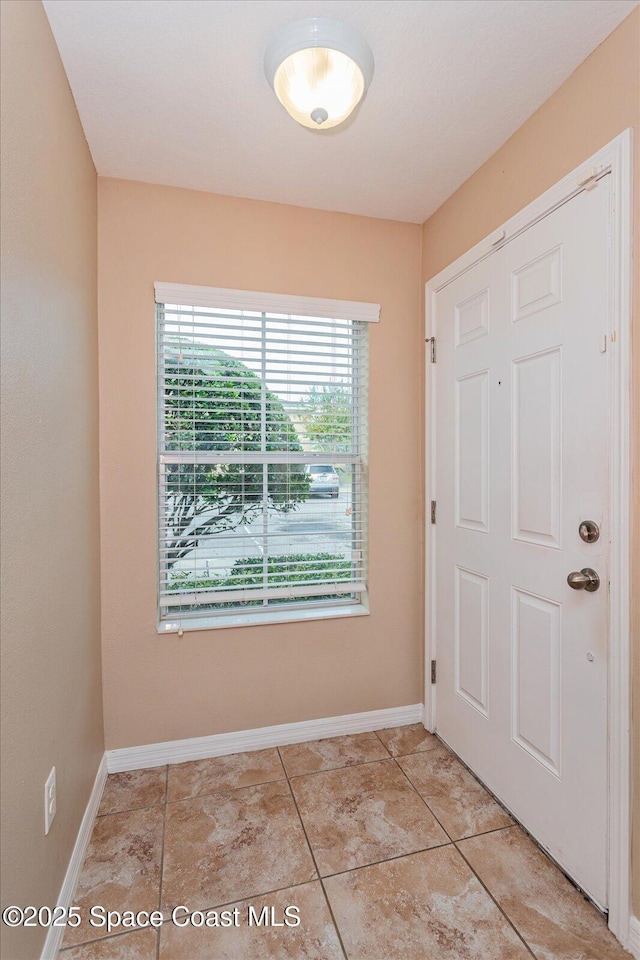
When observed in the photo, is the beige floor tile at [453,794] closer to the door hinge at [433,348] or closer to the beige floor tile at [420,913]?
the beige floor tile at [420,913]

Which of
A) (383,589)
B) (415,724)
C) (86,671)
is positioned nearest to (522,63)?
(383,589)

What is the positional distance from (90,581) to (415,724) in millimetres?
1703

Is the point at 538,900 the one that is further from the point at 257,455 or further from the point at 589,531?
the point at 257,455

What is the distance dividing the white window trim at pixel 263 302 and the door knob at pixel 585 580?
58.0 inches

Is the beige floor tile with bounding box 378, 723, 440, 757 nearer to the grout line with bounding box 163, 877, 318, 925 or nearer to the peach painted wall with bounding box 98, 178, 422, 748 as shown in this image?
the peach painted wall with bounding box 98, 178, 422, 748

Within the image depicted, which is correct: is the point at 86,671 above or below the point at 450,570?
below

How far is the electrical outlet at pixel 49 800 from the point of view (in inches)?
47.1

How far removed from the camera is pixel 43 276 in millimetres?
1249

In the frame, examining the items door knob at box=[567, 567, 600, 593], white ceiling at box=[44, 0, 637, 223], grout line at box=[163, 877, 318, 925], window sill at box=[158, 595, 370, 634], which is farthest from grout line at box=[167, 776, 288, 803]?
white ceiling at box=[44, 0, 637, 223]

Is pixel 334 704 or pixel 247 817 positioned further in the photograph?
pixel 334 704

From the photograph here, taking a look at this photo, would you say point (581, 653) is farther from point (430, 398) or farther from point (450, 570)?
point (430, 398)

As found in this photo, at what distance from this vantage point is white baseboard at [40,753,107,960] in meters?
1.21

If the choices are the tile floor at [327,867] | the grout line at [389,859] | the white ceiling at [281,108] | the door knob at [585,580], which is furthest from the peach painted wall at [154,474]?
the door knob at [585,580]

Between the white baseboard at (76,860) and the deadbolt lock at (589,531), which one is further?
the deadbolt lock at (589,531)
